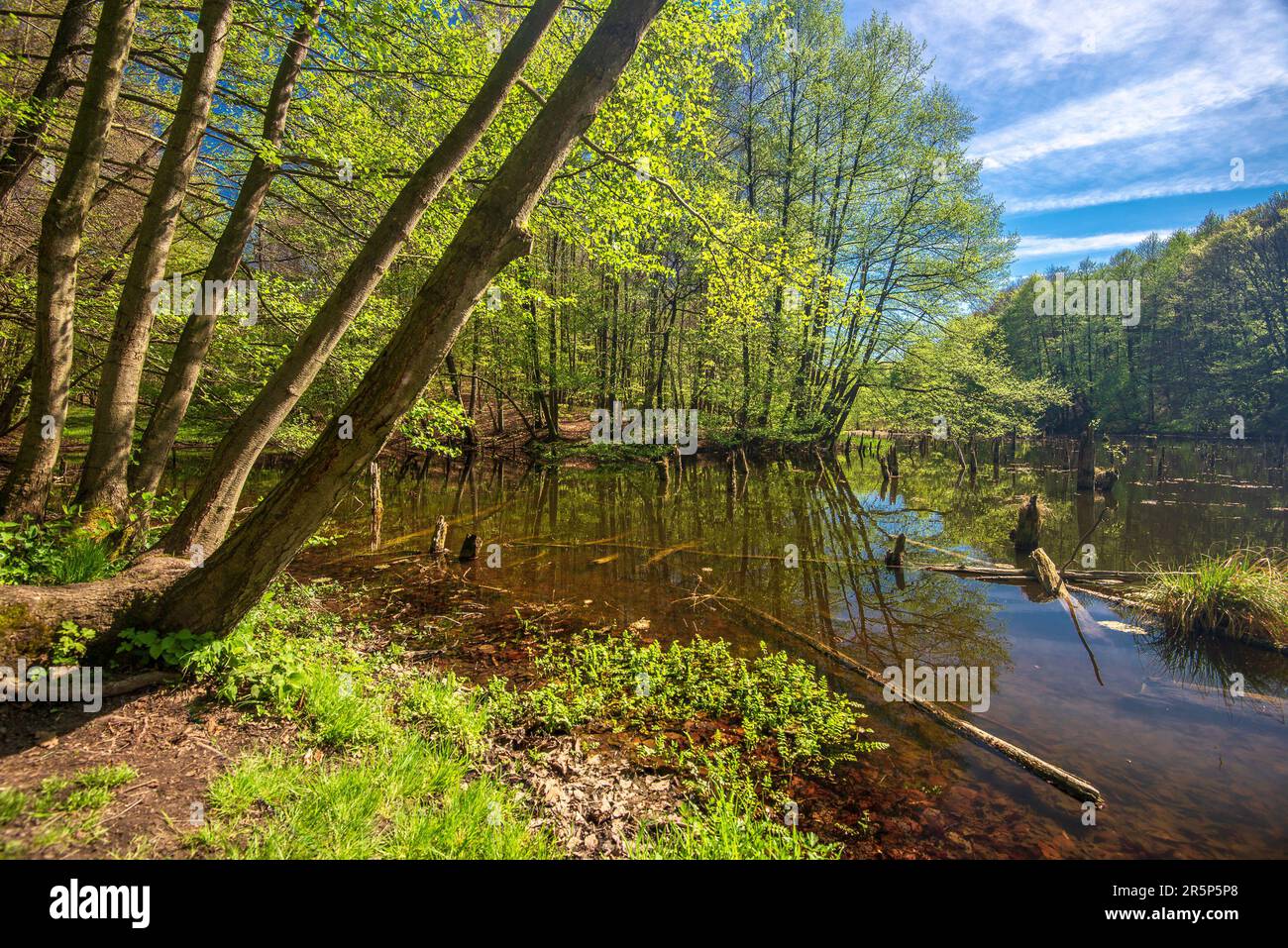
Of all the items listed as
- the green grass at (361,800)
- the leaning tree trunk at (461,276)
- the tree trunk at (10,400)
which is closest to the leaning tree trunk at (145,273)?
the leaning tree trunk at (461,276)

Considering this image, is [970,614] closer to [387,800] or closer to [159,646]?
[387,800]

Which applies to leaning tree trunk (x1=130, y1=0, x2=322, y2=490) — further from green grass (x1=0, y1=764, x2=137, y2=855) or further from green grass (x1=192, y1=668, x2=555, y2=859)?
green grass (x1=0, y1=764, x2=137, y2=855)

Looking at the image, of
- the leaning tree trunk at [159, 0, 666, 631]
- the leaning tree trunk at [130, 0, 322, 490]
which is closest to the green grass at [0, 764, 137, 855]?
the leaning tree trunk at [159, 0, 666, 631]

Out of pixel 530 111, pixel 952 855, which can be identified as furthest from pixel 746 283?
pixel 952 855

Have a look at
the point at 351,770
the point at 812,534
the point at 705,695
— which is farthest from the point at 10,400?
the point at 812,534

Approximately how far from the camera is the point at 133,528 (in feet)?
16.4

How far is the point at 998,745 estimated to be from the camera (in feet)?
14.0

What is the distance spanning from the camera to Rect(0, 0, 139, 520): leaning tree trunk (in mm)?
4715

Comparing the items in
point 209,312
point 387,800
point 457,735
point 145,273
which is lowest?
point 457,735

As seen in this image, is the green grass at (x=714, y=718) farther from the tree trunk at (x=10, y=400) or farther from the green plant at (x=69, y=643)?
the tree trunk at (x=10, y=400)

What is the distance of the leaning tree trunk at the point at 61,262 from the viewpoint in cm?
471

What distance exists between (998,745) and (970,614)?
3.73 m

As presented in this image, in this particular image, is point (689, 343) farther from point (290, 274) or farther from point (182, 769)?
point (182, 769)

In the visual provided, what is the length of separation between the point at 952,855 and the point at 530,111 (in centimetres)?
864
